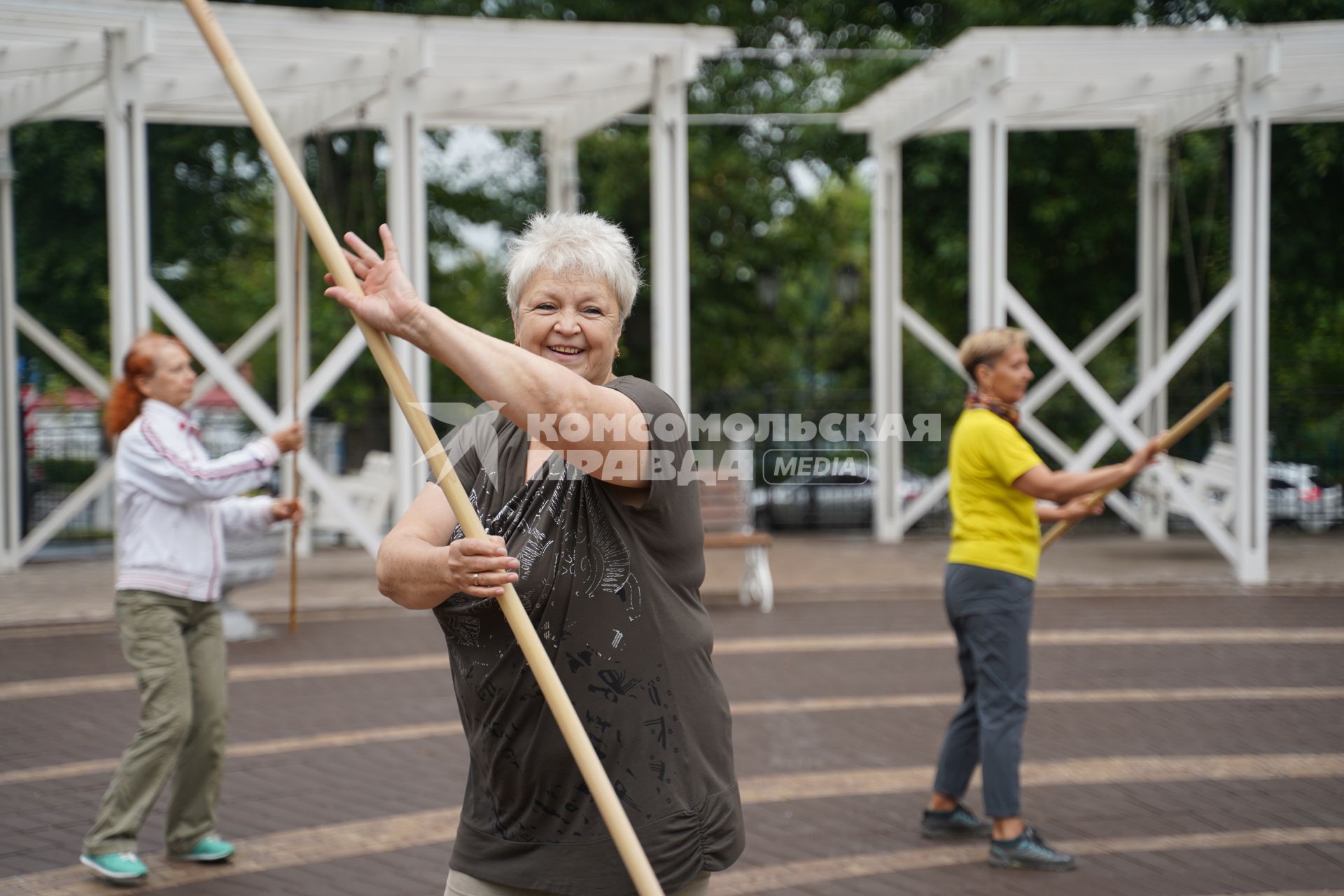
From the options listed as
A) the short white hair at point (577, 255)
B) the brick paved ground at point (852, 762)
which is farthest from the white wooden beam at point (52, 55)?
the short white hair at point (577, 255)

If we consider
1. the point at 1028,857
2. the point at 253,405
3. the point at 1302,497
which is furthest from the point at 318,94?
the point at 1302,497

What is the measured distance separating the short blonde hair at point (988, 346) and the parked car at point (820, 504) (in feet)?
40.9

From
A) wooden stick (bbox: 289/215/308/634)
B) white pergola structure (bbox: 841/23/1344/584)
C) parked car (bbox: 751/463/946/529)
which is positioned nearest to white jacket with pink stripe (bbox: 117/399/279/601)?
wooden stick (bbox: 289/215/308/634)

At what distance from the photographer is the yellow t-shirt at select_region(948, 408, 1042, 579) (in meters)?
5.18

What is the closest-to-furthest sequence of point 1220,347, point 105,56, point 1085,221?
point 105,56 → point 1085,221 → point 1220,347

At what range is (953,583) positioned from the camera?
529 centimetres

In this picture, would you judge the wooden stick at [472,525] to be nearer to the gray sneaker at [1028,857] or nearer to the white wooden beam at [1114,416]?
the gray sneaker at [1028,857]

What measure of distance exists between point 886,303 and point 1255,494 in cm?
527

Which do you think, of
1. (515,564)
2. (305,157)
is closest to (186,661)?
(515,564)

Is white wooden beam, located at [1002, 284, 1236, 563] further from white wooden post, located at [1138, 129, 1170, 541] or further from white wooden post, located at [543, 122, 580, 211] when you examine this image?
white wooden post, located at [543, 122, 580, 211]

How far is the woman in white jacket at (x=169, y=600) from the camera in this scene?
5.05 meters

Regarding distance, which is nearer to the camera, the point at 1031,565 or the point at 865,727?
the point at 1031,565

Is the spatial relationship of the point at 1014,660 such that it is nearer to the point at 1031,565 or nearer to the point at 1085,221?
the point at 1031,565

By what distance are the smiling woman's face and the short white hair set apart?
20mm
